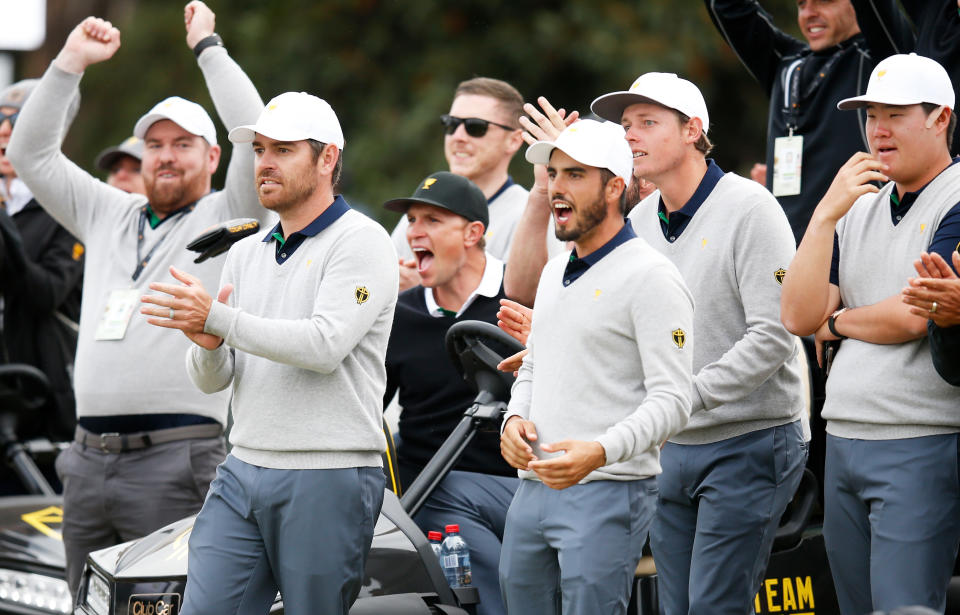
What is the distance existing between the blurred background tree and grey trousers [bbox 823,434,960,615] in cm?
798

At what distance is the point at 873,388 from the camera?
420 centimetres

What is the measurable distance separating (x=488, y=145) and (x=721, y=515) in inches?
112

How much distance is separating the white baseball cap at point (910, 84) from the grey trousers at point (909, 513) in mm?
994

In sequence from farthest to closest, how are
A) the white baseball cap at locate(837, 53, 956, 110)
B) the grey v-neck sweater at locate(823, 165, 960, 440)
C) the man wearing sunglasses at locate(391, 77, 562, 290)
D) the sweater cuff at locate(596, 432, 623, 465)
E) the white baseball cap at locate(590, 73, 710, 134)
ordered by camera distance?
1. the man wearing sunglasses at locate(391, 77, 562, 290)
2. the white baseball cap at locate(590, 73, 710, 134)
3. the white baseball cap at locate(837, 53, 956, 110)
4. the grey v-neck sweater at locate(823, 165, 960, 440)
5. the sweater cuff at locate(596, 432, 623, 465)

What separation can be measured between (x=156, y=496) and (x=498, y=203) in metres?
2.13

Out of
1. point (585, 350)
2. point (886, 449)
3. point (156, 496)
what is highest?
point (585, 350)

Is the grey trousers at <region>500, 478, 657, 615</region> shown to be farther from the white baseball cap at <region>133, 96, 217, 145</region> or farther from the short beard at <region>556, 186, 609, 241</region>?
the white baseball cap at <region>133, 96, 217, 145</region>

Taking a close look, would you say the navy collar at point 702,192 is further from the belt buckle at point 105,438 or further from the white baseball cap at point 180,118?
the belt buckle at point 105,438

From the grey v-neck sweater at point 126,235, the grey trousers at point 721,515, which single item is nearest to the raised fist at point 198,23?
the grey v-neck sweater at point 126,235

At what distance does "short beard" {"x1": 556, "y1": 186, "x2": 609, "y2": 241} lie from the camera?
13.3ft

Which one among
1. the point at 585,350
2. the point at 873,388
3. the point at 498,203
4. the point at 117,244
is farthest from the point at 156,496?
the point at 873,388

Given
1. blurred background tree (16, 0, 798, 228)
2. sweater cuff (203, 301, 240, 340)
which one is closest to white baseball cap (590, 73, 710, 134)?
sweater cuff (203, 301, 240, 340)

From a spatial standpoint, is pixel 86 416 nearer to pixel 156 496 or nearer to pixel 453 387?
pixel 156 496

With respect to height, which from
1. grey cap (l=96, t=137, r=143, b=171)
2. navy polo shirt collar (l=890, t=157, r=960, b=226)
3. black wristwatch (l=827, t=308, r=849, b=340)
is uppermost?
grey cap (l=96, t=137, r=143, b=171)
